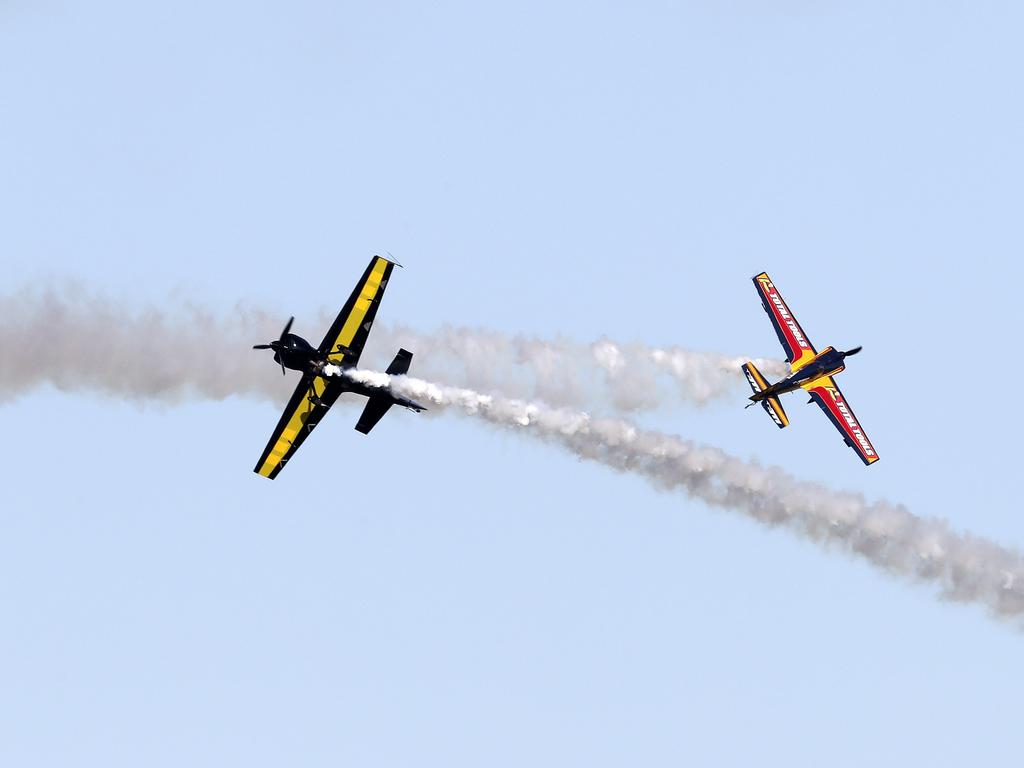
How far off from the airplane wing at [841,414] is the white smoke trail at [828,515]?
6011 millimetres

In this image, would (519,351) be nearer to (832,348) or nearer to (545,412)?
(545,412)

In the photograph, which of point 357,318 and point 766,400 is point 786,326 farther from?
point 357,318

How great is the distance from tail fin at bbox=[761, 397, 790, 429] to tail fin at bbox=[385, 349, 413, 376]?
74.1ft

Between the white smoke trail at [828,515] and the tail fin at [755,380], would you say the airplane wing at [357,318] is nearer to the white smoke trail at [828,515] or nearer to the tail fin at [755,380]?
the white smoke trail at [828,515]

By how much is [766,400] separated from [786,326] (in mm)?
7272

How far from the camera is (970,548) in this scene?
3627 inches

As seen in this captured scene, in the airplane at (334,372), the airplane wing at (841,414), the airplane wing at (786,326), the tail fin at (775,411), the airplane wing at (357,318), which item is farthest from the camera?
the airplane wing at (786,326)

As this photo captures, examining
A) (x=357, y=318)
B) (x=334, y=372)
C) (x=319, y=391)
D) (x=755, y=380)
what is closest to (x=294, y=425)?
(x=319, y=391)

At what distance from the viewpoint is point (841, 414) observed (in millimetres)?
99375

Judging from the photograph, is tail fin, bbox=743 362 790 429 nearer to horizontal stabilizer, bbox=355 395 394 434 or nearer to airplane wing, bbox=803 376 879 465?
airplane wing, bbox=803 376 879 465

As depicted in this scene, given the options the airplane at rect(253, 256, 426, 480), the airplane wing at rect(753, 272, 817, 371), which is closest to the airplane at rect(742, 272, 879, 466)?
the airplane wing at rect(753, 272, 817, 371)

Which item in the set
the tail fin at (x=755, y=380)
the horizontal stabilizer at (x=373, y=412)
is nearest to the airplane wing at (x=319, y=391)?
the horizontal stabilizer at (x=373, y=412)

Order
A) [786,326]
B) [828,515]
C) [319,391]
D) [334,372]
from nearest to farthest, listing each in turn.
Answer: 1. [334,372]
2. [319,391]
3. [828,515]
4. [786,326]

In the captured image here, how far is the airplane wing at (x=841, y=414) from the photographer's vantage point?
9831cm
